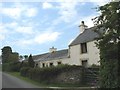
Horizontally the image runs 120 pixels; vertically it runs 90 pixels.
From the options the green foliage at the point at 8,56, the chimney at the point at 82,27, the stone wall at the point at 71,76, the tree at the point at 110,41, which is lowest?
the stone wall at the point at 71,76

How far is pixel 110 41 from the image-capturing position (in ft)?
58.6

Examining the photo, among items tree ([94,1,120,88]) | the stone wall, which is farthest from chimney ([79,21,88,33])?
tree ([94,1,120,88])

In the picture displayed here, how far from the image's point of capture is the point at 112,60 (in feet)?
58.9

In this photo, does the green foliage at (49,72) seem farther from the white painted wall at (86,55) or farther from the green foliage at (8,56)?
the green foliage at (8,56)

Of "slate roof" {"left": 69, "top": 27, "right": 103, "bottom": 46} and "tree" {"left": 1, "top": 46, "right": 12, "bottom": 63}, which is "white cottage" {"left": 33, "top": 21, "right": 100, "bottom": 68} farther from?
"tree" {"left": 1, "top": 46, "right": 12, "bottom": 63}

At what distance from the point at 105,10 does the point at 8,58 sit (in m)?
58.2

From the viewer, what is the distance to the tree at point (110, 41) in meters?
17.3

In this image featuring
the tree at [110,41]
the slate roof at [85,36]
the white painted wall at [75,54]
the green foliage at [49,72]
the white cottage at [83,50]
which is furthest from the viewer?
the white painted wall at [75,54]

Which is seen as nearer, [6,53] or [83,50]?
[83,50]

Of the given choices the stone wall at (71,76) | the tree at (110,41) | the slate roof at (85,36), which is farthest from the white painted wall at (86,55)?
the tree at (110,41)

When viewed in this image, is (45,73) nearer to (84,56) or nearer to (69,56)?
(84,56)

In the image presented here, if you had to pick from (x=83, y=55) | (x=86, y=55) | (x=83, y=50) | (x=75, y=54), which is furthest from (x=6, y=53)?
(x=86, y=55)

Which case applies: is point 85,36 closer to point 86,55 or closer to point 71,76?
point 86,55

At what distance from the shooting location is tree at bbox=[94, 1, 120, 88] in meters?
17.3
